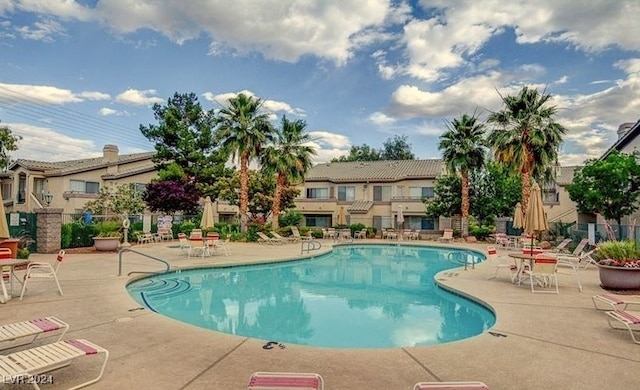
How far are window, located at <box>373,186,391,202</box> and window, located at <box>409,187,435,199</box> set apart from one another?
2065mm

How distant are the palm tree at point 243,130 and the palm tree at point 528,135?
16332mm

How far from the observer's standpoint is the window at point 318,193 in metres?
40.8

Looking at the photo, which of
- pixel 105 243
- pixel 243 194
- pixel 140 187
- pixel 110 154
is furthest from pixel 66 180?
pixel 105 243

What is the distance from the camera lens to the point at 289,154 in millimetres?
30188

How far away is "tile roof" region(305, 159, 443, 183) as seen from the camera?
37.5 m

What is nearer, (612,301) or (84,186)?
(612,301)

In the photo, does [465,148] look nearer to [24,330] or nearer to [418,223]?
[418,223]

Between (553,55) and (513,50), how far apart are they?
182cm

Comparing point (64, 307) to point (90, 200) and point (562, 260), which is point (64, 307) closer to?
point (562, 260)

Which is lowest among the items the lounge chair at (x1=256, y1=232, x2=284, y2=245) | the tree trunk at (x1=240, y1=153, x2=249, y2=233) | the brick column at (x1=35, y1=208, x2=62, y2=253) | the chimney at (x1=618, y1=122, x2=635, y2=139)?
the lounge chair at (x1=256, y1=232, x2=284, y2=245)

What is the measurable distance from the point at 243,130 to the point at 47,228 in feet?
45.3

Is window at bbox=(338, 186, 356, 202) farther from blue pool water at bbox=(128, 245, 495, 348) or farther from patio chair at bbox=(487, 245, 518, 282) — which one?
patio chair at bbox=(487, 245, 518, 282)

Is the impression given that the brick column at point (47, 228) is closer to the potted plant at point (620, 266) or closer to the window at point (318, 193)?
the potted plant at point (620, 266)

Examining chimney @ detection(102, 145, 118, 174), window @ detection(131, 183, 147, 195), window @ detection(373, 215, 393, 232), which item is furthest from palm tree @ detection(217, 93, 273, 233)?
window @ detection(373, 215, 393, 232)
